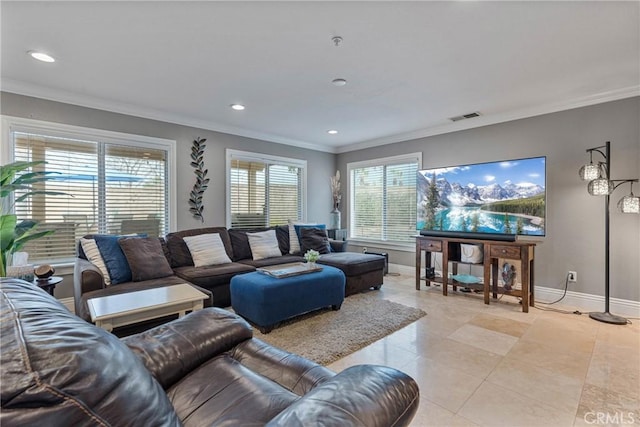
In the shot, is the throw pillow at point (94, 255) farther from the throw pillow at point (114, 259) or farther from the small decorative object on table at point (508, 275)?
the small decorative object on table at point (508, 275)

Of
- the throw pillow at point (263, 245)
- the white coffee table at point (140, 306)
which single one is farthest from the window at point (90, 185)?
the white coffee table at point (140, 306)

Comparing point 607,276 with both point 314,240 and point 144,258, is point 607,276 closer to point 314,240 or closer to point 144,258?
point 314,240

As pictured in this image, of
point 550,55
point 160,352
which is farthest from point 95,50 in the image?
point 550,55

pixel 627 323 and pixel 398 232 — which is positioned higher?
pixel 398 232

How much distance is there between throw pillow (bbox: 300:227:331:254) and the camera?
15.2ft

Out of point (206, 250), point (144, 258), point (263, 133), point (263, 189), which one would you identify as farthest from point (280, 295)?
point (263, 133)

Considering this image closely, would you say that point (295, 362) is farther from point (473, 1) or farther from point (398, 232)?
point (398, 232)

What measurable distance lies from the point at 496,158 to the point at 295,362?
4.00 metres

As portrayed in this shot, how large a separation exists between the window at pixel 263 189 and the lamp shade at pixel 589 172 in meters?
4.05

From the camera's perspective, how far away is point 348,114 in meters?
3.96

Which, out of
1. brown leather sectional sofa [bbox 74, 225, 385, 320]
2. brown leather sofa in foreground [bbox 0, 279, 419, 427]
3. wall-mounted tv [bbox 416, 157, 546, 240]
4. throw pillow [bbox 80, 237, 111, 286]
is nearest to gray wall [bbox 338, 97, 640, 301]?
wall-mounted tv [bbox 416, 157, 546, 240]

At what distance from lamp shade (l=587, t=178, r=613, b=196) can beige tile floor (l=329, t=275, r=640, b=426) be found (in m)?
1.33

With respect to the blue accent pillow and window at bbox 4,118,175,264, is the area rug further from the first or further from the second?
window at bbox 4,118,175,264

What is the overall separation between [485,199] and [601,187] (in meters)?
1.11
